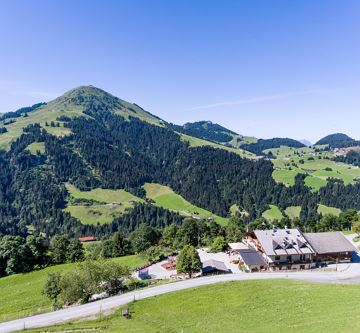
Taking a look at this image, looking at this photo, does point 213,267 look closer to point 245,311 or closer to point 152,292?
point 152,292

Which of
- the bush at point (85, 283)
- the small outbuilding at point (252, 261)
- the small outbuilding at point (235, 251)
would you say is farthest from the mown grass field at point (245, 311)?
the small outbuilding at point (235, 251)

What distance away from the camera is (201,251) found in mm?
115188

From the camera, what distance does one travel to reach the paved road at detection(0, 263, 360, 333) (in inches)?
2217

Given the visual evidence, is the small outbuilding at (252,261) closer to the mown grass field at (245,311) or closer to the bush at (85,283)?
the mown grass field at (245,311)

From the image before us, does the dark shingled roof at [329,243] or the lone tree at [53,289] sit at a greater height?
the dark shingled roof at [329,243]

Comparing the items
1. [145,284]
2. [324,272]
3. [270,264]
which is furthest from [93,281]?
[324,272]

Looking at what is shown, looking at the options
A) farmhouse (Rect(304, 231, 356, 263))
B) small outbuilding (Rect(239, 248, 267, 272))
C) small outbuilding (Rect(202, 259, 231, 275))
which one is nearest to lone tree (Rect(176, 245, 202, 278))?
small outbuilding (Rect(202, 259, 231, 275))

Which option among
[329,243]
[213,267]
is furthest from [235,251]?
[329,243]

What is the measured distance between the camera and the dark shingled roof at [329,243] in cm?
9240

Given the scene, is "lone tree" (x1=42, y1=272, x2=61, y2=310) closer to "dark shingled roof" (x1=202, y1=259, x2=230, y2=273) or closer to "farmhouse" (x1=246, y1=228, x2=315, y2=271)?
"dark shingled roof" (x1=202, y1=259, x2=230, y2=273)

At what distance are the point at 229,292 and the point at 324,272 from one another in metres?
31.6

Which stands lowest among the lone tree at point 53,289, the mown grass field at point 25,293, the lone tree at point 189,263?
the mown grass field at point 25,293

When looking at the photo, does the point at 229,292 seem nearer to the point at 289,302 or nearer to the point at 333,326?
the point at 289,302

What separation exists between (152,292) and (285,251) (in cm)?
4206
